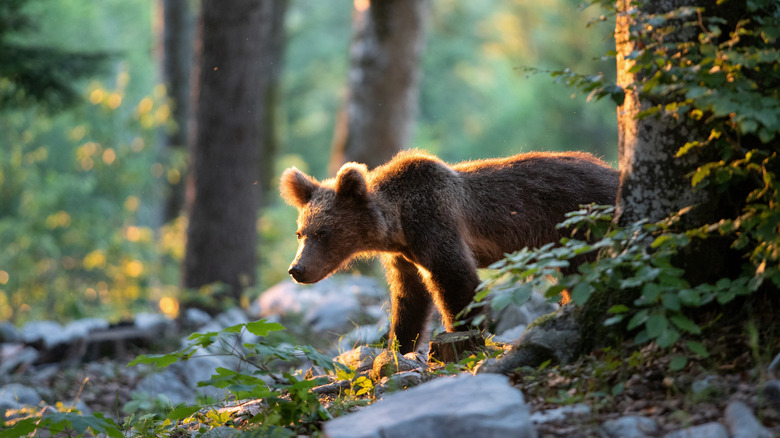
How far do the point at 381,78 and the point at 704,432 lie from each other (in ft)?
29.7

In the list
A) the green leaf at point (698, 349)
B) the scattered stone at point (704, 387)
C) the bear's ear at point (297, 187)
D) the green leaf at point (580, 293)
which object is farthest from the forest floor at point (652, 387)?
the bear's ear at point (297, 187)

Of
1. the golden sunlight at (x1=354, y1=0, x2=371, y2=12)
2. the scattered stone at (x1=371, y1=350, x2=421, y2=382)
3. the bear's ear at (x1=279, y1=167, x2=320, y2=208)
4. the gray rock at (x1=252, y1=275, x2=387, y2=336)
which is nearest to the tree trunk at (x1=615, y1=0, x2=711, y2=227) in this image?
the scattered stone at (x1=371, y1=350, x2=421, y2=382)

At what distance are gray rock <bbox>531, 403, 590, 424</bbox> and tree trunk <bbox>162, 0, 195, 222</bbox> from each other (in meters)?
16.1

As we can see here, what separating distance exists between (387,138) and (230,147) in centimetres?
243

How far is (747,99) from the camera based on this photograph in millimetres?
2801

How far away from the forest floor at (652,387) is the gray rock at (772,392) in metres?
0.02

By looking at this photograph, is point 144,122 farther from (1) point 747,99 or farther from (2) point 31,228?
(1) point 747,99

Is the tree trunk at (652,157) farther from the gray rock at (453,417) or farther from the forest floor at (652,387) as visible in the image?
the gray rock at (453,417)

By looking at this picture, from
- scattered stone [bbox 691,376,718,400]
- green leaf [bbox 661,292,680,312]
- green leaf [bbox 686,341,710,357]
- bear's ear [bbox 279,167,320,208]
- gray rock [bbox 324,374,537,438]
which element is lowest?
scattered stone [bbox 691,376,718,400]

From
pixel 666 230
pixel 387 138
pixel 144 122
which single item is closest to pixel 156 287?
pixel 144 122

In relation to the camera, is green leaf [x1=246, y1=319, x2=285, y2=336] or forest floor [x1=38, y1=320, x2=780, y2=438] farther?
green leaf [x1=246, y1=319, x2=285, y2=336]

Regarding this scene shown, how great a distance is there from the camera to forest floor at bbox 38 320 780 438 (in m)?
2.72

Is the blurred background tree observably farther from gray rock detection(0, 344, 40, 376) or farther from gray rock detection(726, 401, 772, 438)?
gray rock detection(0, 344, 40, 376)

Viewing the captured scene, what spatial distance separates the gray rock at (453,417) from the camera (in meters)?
2.57
